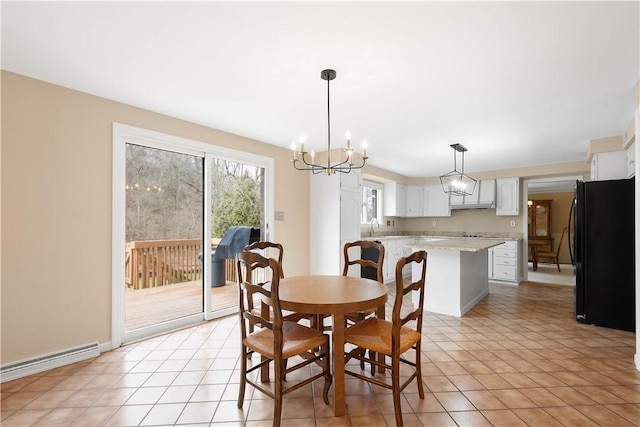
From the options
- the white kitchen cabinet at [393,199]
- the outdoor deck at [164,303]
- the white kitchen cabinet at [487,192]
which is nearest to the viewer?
the outdoor deck at [164,303]

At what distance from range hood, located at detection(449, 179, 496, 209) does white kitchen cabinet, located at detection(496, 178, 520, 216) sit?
115 mm

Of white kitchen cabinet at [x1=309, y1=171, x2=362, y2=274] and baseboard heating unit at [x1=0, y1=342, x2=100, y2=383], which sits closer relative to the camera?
baseboard heating unit at [x1=0, y1=342, x2=100, y2=383]

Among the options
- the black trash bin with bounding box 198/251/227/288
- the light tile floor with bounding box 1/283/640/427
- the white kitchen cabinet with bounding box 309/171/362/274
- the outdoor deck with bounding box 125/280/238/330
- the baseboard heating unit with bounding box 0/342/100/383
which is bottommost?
the light tile floor with bounding box 1/283/640/427

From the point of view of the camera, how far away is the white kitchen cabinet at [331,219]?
4500 mm

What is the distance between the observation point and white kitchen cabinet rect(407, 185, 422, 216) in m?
7.11

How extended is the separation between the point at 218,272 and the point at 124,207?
1397mm

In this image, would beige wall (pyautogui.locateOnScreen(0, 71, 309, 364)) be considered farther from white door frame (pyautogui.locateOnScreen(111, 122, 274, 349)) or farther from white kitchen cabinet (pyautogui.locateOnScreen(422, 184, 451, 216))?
white kitchen cabinet (pyautogui.locateOnScreen(422, 184, 451, 216))

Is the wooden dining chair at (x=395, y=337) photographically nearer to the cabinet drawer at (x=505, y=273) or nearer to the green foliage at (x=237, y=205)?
the green foliage at (x=237, y=205)

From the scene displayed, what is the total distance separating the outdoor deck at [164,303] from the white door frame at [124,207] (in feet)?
0.38

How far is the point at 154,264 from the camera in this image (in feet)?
10.6

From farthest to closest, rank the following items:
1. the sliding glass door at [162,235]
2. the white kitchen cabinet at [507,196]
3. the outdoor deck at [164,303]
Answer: the white kitchen cabinet at [507,196], the outdoor deck at [164,303], the sliding glass door at [162,235]

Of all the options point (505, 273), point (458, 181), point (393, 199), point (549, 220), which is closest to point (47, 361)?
point (458, 181)

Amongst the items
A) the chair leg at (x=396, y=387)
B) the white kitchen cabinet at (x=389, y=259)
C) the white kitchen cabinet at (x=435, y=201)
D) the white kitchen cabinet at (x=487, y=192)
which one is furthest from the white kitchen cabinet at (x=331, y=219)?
the white kitchen cabinet at (x=487, y=192)

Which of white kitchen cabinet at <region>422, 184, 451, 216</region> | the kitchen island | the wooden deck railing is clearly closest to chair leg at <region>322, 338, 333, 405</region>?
the wooden deck railing
